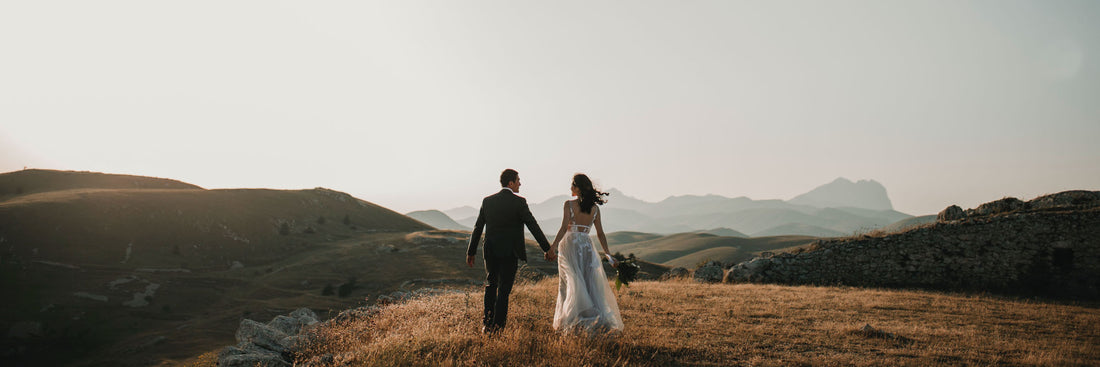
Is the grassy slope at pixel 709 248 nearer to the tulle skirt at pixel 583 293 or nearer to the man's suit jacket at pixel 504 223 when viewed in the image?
the tulle skirt at pixel 583 293

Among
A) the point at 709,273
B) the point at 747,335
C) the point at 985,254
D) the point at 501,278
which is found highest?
the point at 985,254

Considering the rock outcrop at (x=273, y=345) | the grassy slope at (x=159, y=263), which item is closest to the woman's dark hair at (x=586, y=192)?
the rock outcrop at (x=273, y=345)

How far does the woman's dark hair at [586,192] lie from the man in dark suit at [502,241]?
88 centimetres

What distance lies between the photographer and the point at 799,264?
17.6 meters

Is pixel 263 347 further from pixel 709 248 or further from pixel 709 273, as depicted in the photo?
pixel 709 248

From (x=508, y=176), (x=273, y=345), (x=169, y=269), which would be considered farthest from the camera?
(x=169, y=269)

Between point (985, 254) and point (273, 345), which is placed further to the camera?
point (985, 254)

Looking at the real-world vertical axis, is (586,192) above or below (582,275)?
above

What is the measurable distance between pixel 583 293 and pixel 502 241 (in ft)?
4.72

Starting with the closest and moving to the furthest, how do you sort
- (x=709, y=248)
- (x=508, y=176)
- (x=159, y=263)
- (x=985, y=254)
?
(x=508, y=176), (x=985, y=254), (x=159, y=263), (x=709, y=248)

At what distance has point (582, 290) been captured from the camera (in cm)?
658

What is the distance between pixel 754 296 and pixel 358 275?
6613 cm

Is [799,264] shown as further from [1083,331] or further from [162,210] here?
[162,210]

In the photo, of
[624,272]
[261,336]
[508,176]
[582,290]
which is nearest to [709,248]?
[624,272]
